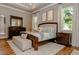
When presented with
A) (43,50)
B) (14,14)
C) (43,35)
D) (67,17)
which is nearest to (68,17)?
(67,17)

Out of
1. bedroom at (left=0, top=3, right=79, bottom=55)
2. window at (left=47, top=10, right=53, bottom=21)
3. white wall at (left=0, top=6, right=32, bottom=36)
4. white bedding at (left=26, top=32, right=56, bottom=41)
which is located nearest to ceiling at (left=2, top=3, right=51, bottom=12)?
bedroom at (left=0, top=3, right=79, bottom=55)

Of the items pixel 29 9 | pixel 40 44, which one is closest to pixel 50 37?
pixel 40 44

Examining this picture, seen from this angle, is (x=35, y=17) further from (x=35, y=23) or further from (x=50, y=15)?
(x=50, y=15)

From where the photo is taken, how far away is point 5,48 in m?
2.49

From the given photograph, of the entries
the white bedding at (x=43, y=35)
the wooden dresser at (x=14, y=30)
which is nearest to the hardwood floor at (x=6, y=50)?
the wooden dresser at (x=14, y=30)

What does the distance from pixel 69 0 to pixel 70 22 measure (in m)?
0.90

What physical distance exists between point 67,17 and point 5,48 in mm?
1855

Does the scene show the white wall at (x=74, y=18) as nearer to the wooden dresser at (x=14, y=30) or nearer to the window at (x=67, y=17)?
the window at (x=67, y=17)

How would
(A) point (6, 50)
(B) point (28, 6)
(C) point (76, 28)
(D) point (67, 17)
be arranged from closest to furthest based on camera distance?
(B) point (28, 6)
(A) point (6, 50)
(D) point (67, 17)
(C) point (76, 28)

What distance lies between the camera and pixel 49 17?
2.55 meters

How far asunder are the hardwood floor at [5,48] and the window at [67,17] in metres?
1.58

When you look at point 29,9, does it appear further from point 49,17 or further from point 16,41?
point 16,41

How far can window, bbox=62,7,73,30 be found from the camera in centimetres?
268

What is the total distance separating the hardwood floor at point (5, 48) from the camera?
2.37m
